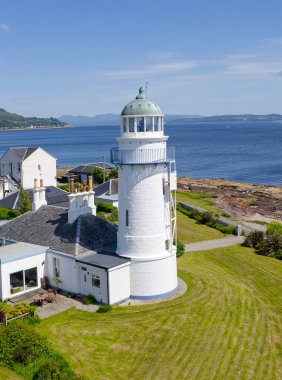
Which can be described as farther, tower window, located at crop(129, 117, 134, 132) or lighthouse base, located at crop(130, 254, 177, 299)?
lighthouse base, located at crop(130, 254, 177, 299)

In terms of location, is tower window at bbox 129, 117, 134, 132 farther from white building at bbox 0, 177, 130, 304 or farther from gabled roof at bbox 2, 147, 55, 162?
gabled roof at bbox 2, 147, 55, 162

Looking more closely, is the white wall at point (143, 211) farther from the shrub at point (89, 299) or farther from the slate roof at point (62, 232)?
the shrub at point (89, 299)

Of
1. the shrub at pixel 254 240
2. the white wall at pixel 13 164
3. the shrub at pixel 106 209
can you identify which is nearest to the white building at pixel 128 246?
the shrub at pixel 254 240

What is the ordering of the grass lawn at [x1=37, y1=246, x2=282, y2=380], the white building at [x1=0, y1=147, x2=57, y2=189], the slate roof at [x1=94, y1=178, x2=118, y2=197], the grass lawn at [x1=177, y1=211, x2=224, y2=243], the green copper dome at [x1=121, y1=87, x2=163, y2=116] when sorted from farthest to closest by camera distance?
the white building at [x1=0, y1=147, x2=57, y2=189] → the slate roof at [x1=94, y1=178, x2=118, y2=197] → the grass lawn at [x1=177, y1=211, x2=224, y2=243] → the green copper dome at [x1=121, y1=87, x2=163, y2=116] → the grass lawn at [x1=37, y1=246, x2=282, y2=380]

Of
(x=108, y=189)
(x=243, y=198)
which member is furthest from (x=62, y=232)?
(x=243, y=198)

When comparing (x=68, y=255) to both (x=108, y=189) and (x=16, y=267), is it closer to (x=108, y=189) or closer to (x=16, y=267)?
(x=16, y=267)

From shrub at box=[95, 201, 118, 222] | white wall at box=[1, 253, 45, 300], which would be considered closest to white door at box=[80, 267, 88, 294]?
white wall at box=[1, 253, 45, 300]

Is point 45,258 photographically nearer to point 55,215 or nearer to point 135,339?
point 55,215
